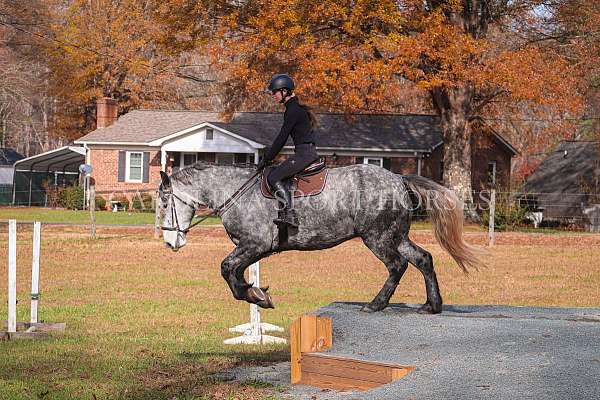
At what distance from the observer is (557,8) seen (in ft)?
129

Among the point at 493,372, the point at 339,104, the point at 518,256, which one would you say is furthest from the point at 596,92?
the point at 493,372

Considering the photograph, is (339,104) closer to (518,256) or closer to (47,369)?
(518,256)

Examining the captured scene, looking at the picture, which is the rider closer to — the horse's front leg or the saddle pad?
the saddle pad

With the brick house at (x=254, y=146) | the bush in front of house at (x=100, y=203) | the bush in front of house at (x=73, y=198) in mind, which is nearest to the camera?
the bush in front of house at (x=100, y=203)

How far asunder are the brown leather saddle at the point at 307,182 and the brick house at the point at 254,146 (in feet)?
127

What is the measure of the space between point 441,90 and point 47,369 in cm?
3036

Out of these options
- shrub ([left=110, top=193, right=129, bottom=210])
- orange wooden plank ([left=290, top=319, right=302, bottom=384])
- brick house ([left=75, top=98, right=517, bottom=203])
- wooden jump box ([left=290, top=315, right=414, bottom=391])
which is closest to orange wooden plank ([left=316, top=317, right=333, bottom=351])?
wooden jump box ([left=290, top=315, right=414, bottom=391])

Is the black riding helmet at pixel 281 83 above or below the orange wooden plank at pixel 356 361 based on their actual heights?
above

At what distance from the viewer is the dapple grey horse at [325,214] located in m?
10.5

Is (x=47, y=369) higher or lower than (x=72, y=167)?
lower

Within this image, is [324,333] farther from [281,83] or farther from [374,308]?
[281,83]

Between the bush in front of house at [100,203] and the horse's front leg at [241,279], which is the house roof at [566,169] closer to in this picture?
the bush in front of house at [100,203]

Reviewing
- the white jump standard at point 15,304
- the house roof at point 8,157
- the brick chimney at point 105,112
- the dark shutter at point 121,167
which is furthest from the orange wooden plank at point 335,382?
the house roof at point 8,157

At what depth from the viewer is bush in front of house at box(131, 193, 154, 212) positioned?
162 feet
